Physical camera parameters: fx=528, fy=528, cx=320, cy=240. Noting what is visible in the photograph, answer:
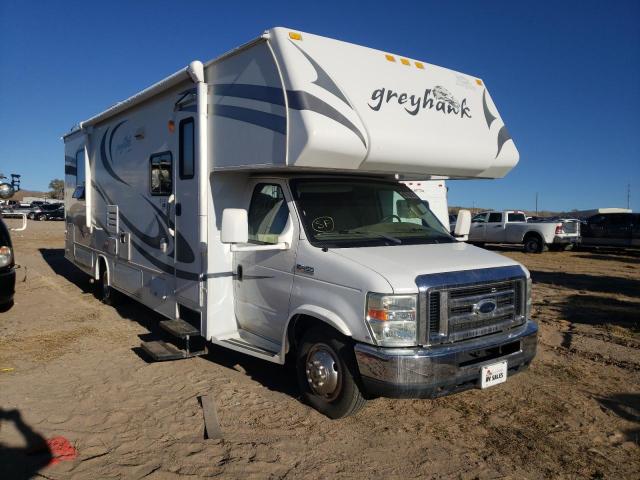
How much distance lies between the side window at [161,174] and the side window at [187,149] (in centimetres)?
30

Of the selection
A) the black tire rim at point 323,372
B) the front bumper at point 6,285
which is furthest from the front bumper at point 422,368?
the front bumper at point 6,285

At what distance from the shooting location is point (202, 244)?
5441 millimetres

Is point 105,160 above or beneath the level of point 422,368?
above

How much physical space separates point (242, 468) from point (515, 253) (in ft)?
62.4

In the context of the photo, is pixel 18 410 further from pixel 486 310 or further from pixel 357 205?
pixel 486 310

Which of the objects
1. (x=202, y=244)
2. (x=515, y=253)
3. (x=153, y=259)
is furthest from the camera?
(x=515, y=253)

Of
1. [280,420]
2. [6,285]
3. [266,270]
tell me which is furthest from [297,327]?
[6,285]

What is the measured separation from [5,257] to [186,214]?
2480 millimetres

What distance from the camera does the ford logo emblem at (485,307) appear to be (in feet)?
13.6

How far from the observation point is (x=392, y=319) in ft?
12.5

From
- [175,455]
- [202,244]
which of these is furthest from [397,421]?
[202,244]

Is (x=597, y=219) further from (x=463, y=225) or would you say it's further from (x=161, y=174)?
(x=161, y=174)

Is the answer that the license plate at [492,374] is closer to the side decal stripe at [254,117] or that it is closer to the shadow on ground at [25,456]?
the side decal stripe at [254,117]

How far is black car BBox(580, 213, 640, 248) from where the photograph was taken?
68.8 feet
